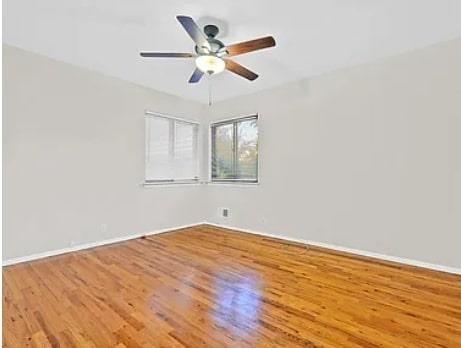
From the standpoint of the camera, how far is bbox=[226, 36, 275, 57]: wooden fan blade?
2.50 m

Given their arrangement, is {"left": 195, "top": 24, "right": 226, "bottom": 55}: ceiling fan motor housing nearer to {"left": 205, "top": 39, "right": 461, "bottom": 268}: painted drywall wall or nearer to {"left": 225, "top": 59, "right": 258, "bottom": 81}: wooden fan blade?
{"left": 225, "top": 59, "right": 258, "bottom": 81}: wooden fan blade

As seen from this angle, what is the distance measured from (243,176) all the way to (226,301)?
2.85m

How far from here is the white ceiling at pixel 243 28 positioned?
8.30 feet

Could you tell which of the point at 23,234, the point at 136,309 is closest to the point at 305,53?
the point at 136,309

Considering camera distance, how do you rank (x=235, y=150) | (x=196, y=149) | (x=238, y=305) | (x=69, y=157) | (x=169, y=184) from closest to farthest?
(x=238, y=305) → (x=69, y=157) → (x=169, y=184) → (x=235, y=150) → (x=196, y=149)

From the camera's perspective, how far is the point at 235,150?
518 centimetres

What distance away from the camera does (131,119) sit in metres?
4.34

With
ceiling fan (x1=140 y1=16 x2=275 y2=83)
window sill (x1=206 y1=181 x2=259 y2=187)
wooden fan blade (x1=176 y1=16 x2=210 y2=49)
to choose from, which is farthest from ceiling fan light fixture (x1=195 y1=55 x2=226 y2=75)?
window sill (x1=206 y1=181 x2=259 y2=187)

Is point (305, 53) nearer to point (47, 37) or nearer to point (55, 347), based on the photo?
point (47, 37)

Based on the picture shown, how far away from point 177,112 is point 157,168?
1.04 metres

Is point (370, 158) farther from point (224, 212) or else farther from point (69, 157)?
point (69, 157)

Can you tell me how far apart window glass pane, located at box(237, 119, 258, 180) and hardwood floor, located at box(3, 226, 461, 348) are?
5.47ft

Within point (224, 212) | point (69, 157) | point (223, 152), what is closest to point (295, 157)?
point (223, 152)

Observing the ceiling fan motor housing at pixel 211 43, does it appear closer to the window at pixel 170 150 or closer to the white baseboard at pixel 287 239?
the window at pixel 170 150
